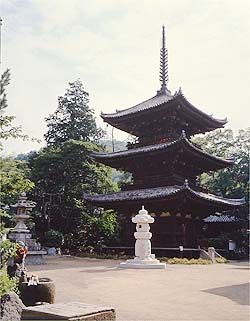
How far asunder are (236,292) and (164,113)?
17685mm

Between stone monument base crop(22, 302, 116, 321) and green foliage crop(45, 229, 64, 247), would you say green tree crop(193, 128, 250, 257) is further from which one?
stone monument base crop(22, 302, 116, 321)

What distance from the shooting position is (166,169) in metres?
26.1

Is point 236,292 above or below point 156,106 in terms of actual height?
below

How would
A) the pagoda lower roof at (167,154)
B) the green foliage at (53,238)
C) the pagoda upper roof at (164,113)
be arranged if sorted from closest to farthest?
the pagoda lower roof at (167,154) < the pagoda upper roof at (164,113) < the green foliage at (53,238)

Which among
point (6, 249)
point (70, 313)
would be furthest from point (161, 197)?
point (70, 313)

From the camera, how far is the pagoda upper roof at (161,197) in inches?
908

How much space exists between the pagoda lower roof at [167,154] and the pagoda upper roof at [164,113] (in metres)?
2.14

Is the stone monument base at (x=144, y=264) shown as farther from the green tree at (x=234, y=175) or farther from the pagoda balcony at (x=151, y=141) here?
the green tree at (x=234, y=175)

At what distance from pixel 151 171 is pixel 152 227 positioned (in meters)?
3.87

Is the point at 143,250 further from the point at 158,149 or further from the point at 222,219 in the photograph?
the point at 222,219

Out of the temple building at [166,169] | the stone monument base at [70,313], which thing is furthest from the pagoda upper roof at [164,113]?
the stone monument base at [70,313]

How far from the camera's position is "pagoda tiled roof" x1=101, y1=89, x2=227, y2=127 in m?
25.4

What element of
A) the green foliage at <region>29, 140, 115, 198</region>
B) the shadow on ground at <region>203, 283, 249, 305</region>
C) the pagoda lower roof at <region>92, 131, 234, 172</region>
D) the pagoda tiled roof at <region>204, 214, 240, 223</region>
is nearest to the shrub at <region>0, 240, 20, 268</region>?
the shadow on ground at <region>203, 283, 249, 305</region>

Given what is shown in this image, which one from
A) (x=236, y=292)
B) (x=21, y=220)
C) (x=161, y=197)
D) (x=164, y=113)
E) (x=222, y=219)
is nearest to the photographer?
(x=236, y=292)
